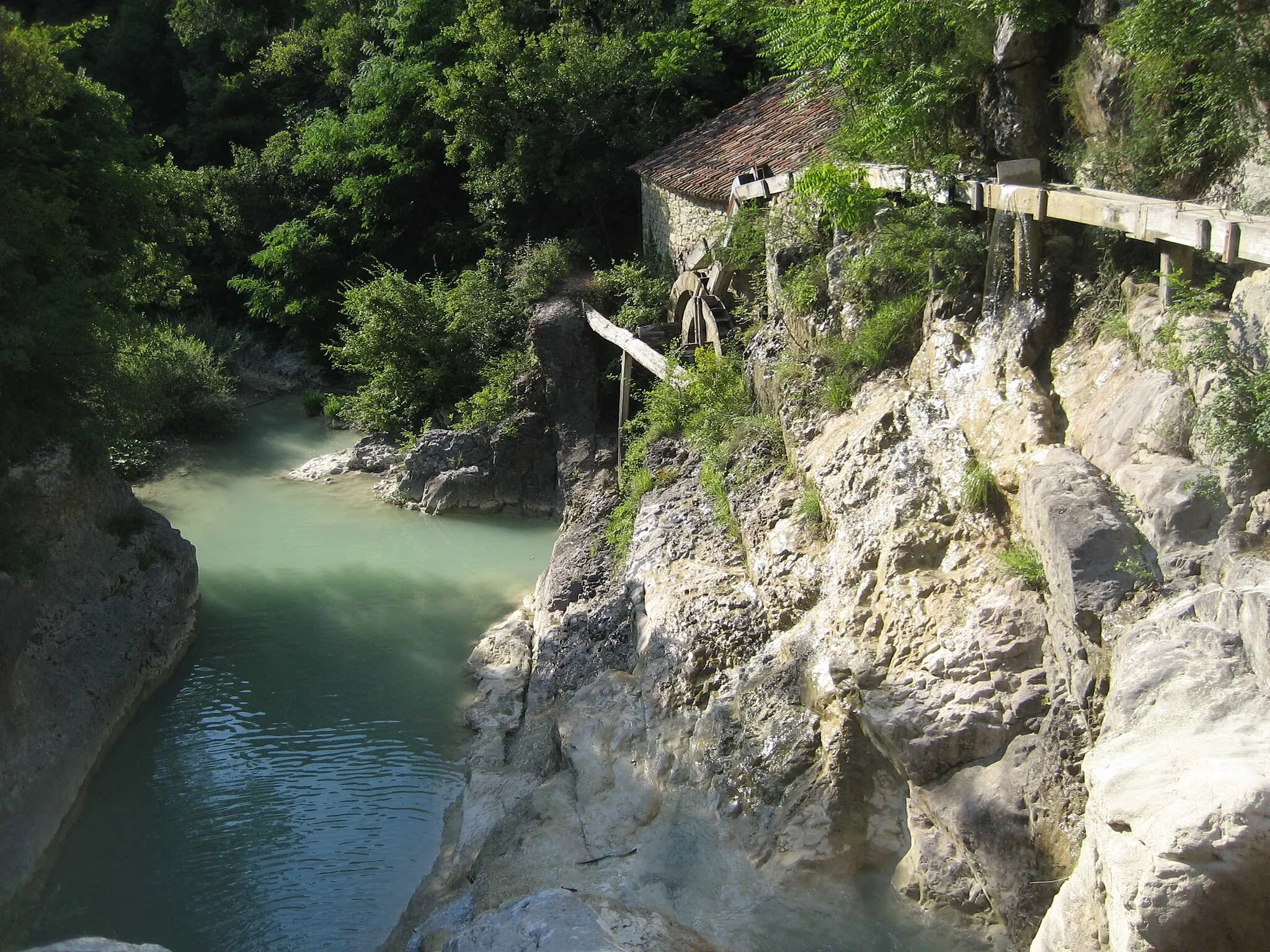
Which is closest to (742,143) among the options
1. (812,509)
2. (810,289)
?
(810,289)

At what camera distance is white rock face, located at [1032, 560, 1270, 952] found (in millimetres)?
3889

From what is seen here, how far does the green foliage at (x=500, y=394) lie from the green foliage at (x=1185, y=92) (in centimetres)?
1144

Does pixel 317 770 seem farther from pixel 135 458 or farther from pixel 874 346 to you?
pixel 135 458

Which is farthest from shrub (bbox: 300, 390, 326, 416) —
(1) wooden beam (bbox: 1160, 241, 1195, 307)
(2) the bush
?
(1) wooden beam (bbox: 1160, 241, 1195, 307)

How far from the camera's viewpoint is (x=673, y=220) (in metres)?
16.7

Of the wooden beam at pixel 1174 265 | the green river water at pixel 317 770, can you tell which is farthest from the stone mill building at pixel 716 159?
the wooden beam at pixel 1174 265

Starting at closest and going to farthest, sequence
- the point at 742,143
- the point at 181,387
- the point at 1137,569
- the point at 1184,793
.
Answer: the point at 1184,793 → the point at 1137,569 → the point at 742,143 → the point at 181,387

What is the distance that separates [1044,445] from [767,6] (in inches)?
297

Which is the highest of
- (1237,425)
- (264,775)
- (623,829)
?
(1237,425)

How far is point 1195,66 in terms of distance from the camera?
20.5ft

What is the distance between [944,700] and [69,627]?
8.74 meters

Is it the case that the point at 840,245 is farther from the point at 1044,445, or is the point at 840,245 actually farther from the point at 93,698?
the point at 93,698

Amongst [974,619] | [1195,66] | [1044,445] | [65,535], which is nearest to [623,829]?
[974,619]

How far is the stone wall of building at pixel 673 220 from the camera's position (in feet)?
49.6
